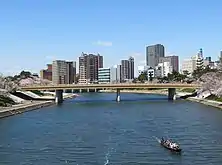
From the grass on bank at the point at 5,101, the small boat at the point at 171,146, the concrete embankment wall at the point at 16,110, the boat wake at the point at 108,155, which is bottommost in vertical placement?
the boat wake at the point at 108,155

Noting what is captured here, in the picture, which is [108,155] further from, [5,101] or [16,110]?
[5,101]

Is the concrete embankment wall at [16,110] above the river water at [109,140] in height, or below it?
above

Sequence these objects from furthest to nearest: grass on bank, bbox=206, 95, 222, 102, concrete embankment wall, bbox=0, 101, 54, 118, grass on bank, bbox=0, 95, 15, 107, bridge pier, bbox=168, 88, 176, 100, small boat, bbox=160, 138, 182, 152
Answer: bridge pier, bbox=168, 88, 176, 100 < grass on bank, bbox=206, 95, 222, 102 < grass on bank, bbox=0, 95, 15, 107 < concrete embankment wall, bbox=0, 101, 54, 118 < small boat, bbox=160, 138, 182, 152

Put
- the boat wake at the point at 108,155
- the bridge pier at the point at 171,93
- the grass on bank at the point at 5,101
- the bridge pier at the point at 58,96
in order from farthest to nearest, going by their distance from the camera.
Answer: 1. the bridge pier at the point at 171,93
2. the bridge pier at the point at 58,96
3. the grass on bank at the point at 5,101
4. the boat wake at the point at 108,155

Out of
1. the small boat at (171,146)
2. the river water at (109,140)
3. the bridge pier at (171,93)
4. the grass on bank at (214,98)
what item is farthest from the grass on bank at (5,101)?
the small boat at (171,146)

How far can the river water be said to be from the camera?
26141mm

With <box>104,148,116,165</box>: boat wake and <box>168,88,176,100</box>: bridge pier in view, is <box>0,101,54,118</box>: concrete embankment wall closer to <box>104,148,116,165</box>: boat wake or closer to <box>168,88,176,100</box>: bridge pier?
<box>104,148,116,165</box>: boat wake

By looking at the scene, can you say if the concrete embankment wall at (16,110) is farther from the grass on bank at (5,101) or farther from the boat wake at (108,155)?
the boat wake at (108,155)

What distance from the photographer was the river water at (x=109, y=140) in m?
26.1

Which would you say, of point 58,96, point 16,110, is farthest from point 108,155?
point 58,96

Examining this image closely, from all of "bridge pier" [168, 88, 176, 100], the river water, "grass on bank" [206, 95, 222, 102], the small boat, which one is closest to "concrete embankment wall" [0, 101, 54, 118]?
the river water

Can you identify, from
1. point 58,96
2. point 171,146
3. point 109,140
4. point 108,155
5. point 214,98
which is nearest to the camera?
point 108,155

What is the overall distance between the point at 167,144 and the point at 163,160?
11.4ft

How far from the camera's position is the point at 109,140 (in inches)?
1297
